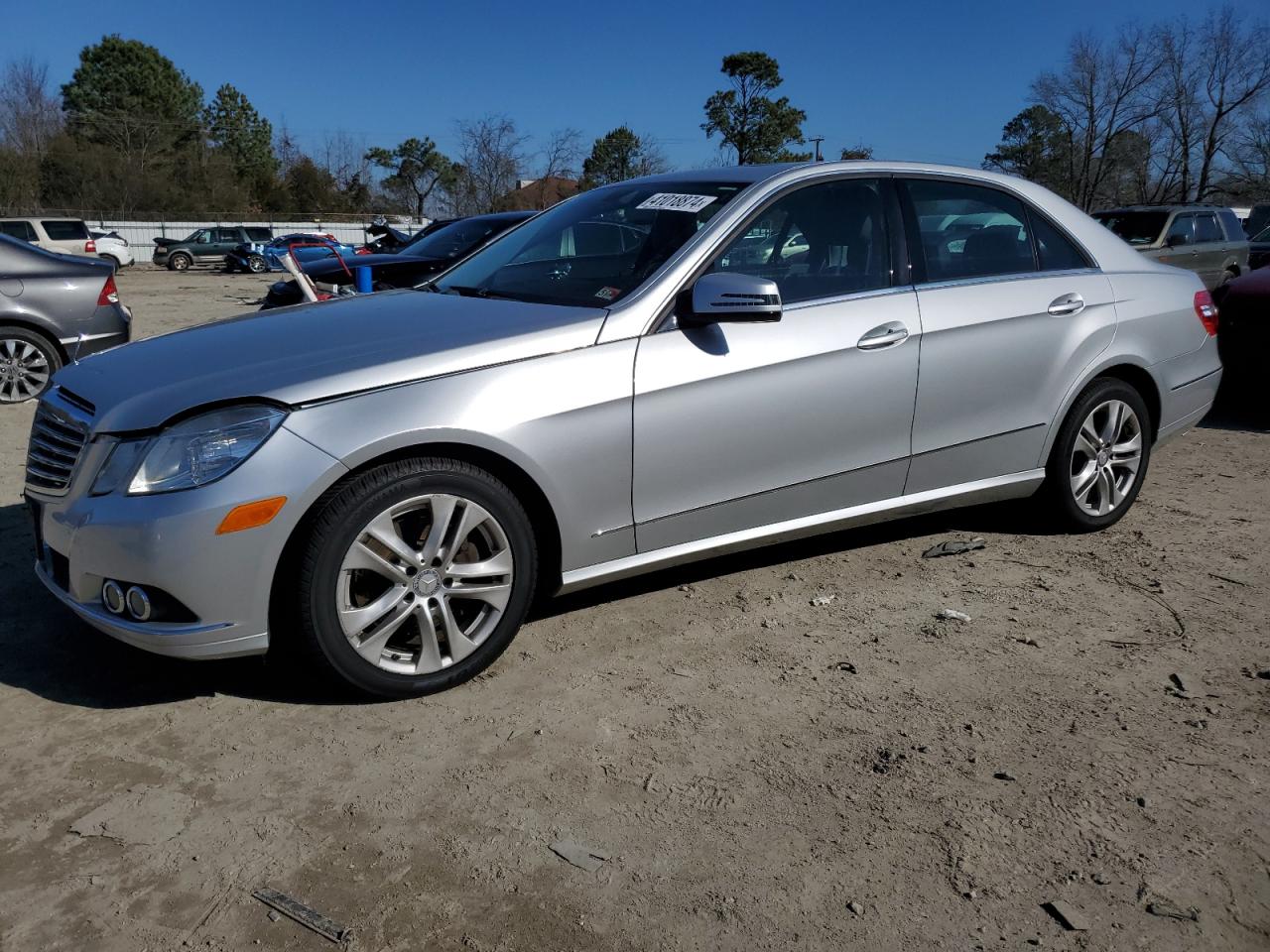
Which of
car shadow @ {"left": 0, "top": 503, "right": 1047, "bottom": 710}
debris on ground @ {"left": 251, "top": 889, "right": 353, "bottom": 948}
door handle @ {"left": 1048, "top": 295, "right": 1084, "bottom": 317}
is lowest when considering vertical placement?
debris on ground @ {"left": 251, "top": 889, "right": 353, "bottom": 948}

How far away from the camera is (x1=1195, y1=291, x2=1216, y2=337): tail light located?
16.7ft

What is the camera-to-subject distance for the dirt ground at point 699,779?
7.56 ft

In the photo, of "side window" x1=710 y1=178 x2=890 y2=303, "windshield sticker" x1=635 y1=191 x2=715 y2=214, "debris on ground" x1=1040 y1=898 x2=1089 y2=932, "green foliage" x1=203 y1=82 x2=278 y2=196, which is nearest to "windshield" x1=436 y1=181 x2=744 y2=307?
"windshield sticker" x1=635 y1=191 x2=715 y2=214

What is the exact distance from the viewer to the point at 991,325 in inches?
168

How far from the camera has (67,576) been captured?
3.20 m

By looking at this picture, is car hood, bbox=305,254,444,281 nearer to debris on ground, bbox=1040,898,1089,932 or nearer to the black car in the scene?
the black car

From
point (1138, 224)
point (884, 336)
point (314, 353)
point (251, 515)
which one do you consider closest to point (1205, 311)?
point (884, 336)

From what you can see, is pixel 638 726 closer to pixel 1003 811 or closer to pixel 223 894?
pixel 1003 811

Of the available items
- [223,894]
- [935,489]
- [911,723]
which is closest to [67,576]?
[223,894]

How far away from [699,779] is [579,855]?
17.9 inches

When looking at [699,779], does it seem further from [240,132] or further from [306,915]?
[240,132]

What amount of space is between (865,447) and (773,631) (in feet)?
2.60

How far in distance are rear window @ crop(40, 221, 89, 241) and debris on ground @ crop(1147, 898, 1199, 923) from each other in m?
31.2

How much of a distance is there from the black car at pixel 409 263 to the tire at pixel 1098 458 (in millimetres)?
4827
